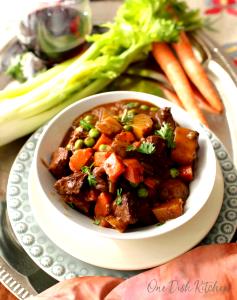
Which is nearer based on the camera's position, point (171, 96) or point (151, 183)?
point (151, 183)

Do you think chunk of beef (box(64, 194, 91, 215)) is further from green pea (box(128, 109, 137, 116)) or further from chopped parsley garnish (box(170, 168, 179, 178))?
green pea (box(128, 109, 137, 116))

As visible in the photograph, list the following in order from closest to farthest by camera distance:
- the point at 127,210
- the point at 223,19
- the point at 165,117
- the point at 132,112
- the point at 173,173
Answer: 1. the point at 127,210
2. the point at 173,173
3. the point at 165,117
4. the point at 132,112
5. the point at 223,19

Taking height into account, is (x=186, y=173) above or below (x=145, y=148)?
below

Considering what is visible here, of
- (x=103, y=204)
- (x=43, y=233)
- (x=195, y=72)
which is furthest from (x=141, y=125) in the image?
(x=195, y=72)

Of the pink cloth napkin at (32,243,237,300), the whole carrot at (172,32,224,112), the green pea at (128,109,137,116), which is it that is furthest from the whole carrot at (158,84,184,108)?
the pink cloth napkin at (32,243,237,300)

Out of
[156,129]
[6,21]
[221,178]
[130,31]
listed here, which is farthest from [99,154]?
[6,21]

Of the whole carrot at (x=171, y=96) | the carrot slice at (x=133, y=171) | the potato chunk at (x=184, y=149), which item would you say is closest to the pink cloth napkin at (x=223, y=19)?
the whole carrot at (x=171, y=96)

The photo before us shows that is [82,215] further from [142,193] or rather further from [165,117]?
[165,117]

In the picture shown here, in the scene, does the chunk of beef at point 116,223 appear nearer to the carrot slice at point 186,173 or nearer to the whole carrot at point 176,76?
the carrot slice at point 186,173
